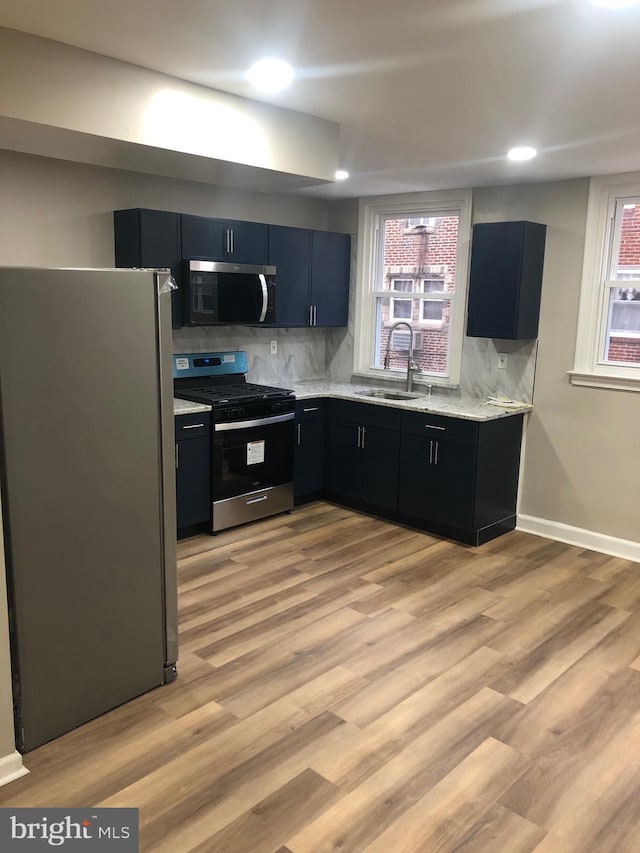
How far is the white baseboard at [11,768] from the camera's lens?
2.31 meters

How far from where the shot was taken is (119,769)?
7.88ft

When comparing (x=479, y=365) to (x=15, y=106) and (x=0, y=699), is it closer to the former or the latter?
(x=15, y=106)

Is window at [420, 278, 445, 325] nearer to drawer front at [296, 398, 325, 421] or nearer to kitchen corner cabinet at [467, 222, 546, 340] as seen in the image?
kitchen corner cabinet at [467, 222, 546, 340]

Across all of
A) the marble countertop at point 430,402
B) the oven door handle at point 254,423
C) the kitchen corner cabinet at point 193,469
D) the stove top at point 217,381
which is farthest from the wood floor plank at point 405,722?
the stove top at point 217,381

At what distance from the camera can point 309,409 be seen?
517 cm

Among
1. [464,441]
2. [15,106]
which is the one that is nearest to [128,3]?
[15,106]

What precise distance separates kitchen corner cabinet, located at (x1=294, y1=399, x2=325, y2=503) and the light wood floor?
103 cm

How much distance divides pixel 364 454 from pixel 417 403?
569 millimetres

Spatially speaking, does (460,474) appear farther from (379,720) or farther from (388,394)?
(379,720)

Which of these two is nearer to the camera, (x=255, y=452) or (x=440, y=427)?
(x=440, y=427)

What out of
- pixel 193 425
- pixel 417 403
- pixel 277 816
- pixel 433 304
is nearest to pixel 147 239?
pixel 193 425

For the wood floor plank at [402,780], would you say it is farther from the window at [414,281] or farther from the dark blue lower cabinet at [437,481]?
the window at [414,281]

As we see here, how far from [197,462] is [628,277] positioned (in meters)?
3.01

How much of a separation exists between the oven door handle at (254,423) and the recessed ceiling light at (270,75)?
85.2 inches
